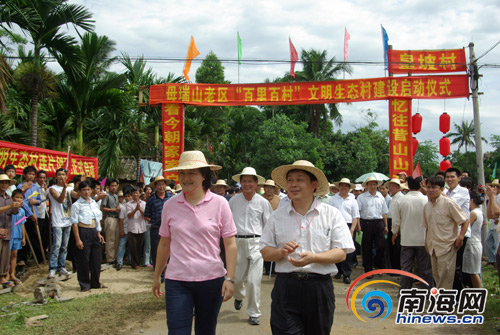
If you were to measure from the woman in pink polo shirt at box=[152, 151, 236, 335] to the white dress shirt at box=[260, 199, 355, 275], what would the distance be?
16.7 inches

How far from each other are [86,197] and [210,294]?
4537 mm

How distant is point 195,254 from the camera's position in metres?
3.17

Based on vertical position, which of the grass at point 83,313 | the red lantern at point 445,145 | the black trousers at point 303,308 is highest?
the red lantern at point 445,145

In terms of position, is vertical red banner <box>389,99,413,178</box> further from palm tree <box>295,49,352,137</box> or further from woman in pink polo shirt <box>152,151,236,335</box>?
palm tree <box>295,49,352,137</box>

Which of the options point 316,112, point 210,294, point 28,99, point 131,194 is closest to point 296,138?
point 316,112

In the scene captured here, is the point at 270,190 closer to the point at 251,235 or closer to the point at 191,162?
the point at 251,235

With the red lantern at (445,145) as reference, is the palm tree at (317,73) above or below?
above

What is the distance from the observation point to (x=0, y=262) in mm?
6645

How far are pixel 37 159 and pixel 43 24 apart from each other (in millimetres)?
3362

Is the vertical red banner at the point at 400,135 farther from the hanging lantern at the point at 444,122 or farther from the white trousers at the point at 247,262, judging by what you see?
the white trousers at the point at 247,262

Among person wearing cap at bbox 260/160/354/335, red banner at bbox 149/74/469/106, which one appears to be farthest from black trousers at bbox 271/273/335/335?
red banner at bbox 149/74/469/106

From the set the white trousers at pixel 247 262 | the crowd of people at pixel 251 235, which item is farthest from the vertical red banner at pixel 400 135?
the white trousers at pixel 247 262

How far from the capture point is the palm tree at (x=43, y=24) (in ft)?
28.1

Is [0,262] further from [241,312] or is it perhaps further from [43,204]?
[241,312]
